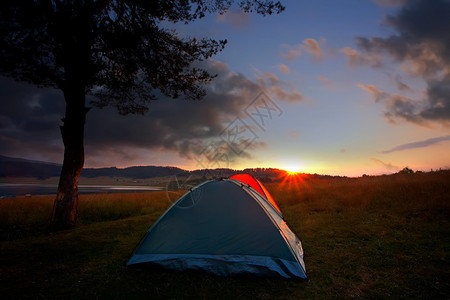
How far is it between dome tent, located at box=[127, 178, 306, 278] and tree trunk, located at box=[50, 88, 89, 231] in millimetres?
4951

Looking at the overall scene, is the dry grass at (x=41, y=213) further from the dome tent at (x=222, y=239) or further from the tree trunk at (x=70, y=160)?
the dome tent at (x=222, y=239)

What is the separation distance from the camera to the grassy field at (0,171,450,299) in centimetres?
385

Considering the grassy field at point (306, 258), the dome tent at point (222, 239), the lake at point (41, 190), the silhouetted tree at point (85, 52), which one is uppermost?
the silhouetted tree at point (85, 52)

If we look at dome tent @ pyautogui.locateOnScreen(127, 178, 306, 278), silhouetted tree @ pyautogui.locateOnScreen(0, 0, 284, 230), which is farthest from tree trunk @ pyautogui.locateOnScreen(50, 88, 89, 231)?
dome tent @ pyautogui.locateOnScreen(127, 178, 306, 278)

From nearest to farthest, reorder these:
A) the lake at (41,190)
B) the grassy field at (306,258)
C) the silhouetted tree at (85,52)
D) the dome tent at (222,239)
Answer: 1. the grassy field at (306,258)
2. the dome tent at (222,239)
3. the silhouetted tree at (85,52)
4. the lake at (41,190)

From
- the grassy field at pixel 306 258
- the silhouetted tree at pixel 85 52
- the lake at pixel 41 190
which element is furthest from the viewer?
the lake at pixel 41 190

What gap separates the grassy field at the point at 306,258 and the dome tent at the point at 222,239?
0.77ft

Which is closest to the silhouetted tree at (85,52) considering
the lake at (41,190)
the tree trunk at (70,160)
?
the tree trunk at (70,160)

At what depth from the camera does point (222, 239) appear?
4.66 metres

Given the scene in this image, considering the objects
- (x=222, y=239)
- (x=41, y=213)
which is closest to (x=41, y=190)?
(x=41, y=213)

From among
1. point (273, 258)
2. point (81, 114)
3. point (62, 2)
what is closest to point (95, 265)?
point (273, 258)

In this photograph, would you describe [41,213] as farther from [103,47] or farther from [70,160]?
[103,47]

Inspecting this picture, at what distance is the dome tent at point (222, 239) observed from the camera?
4383 millimetres

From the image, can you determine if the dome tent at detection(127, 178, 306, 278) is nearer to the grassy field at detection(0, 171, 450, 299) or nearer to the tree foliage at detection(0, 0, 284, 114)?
the grassy field at detection(0, 171, 450, 299)
